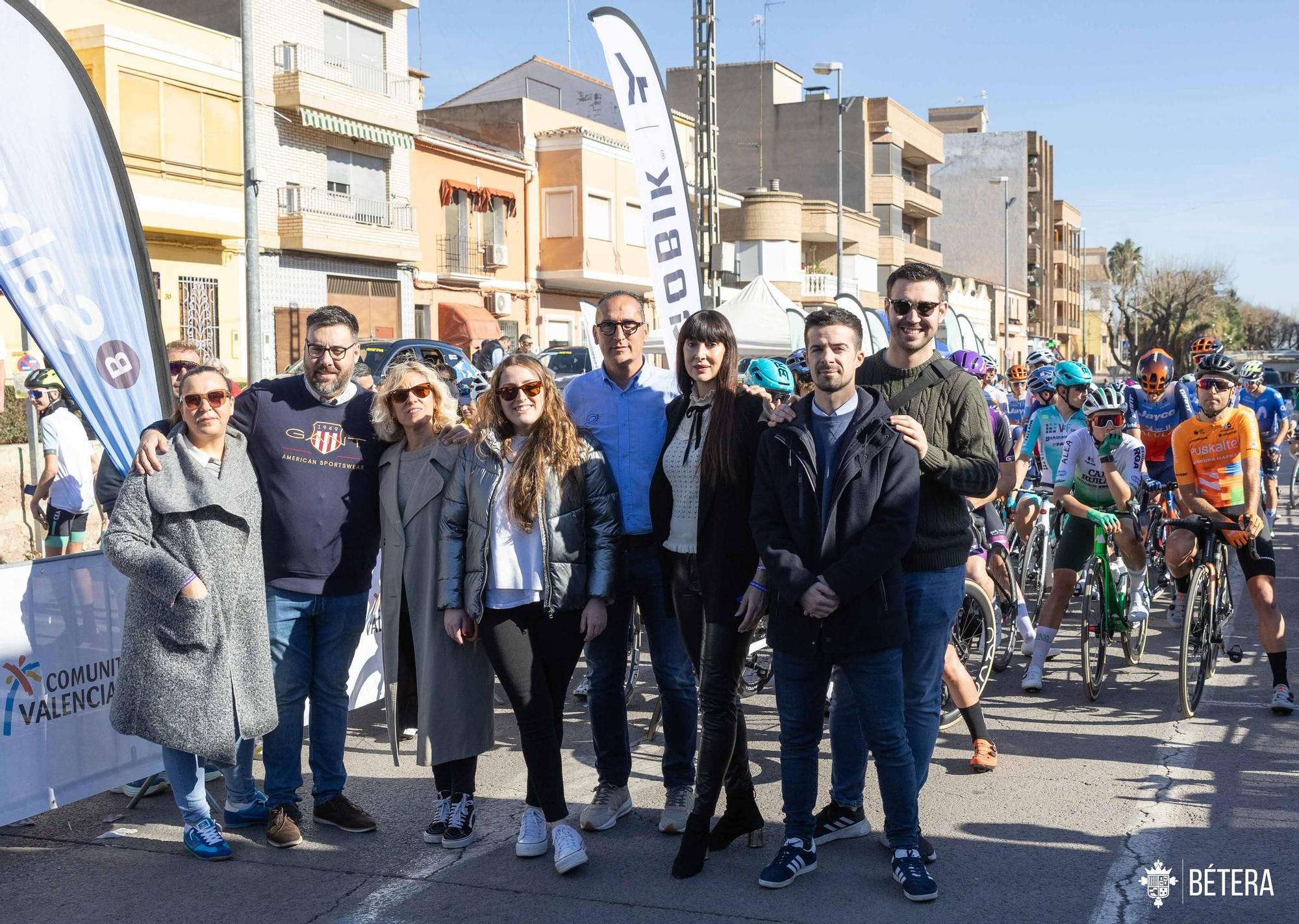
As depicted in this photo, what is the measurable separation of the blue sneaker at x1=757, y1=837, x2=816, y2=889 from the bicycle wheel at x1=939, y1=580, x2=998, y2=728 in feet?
8.04

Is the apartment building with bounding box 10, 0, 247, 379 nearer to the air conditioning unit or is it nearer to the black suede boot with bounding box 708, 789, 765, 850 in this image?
the air conditioning unit

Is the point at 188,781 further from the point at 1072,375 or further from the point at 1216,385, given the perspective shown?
the point at 1072,375

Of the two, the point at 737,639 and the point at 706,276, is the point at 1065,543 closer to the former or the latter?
the point at 737,639

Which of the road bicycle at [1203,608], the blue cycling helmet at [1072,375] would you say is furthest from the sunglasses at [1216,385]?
the blue cycling helmet at [1072,375]

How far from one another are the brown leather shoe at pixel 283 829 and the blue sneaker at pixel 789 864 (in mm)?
1917

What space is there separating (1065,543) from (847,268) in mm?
49220

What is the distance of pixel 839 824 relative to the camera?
486cm

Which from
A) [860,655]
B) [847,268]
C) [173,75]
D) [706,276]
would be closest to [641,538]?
[860,655]

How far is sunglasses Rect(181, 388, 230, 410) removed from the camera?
462 cm

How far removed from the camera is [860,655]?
14.0ft

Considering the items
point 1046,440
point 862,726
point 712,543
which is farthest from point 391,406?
point 1046,440

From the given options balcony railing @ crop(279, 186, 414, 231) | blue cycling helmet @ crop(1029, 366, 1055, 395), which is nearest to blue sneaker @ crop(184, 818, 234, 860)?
blue cycling helmet @ crop(1029, 366, 1055, 395)

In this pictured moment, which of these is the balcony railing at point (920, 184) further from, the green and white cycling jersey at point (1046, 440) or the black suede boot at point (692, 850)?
the black suede boot at point (692, 850)

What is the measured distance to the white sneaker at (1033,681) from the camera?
716cm
